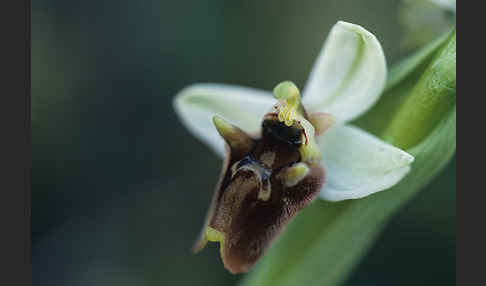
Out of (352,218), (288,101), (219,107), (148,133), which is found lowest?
(148,133)

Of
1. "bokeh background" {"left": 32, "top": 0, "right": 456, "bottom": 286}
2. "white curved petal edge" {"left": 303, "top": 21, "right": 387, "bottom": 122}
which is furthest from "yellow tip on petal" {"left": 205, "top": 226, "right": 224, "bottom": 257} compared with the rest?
"bokeh background" {"left": 32, "top": 0, "right": 456, "bottom": 286}

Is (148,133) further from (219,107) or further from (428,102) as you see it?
(428,102)

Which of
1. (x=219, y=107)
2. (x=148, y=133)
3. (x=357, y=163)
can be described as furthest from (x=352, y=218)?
(x=148, y=133)

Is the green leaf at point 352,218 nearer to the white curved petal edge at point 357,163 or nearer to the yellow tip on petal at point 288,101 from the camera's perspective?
the white curved petal edge at point 357,163

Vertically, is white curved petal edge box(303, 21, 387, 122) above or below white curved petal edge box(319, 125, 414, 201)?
above

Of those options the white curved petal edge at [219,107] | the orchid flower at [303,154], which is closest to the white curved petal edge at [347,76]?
the orchid flower at [303,154]

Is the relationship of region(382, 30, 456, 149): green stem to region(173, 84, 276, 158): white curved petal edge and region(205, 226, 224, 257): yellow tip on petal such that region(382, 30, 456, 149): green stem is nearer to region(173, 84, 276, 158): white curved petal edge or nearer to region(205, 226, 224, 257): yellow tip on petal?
region(173, 84, 276, 158): white curved petal edge

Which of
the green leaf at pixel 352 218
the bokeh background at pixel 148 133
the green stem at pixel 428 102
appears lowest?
the bokeh background at pixel 148 133
